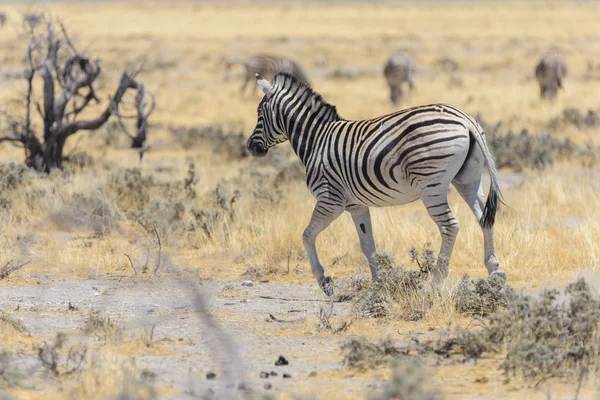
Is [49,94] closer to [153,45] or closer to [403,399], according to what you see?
[403,399]

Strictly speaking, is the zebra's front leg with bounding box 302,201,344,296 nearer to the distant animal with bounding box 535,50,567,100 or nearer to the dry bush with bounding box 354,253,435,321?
the dry bush with bounding box 354,253,435,321

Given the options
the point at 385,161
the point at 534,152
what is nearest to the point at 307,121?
the point at 385,161

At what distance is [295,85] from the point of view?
8969 mm

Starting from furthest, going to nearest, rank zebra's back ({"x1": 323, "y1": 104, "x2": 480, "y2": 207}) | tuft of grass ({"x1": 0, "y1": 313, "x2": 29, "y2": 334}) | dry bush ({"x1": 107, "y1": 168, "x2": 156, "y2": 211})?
1. dry bush ({"x1": 107, "y1": 168, "x2": 156, "y2": 211})
2. zebra's back ({"x1": 323, "y1": 104, "x2": 480, "y2": 207})
3. tuft of grass ({"x1": 0, "y1": 313, "x2": 29, "y2": 334})

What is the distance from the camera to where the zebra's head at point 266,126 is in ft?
29.6

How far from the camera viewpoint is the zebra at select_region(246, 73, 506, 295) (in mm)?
7699

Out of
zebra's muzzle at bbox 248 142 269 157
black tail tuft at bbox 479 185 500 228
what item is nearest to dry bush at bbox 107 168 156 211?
zebra's muzzle at bbox 248 142 269 157

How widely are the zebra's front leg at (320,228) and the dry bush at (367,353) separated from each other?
204 cm

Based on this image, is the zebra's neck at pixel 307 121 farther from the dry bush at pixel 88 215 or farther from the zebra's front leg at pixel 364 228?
the dry bush at pixel 88 215

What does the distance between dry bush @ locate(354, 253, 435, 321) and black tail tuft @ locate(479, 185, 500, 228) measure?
2.34ft

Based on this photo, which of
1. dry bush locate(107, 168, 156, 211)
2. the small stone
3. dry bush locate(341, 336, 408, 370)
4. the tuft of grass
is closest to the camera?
dry bush locate(341, 336, 408, 370)

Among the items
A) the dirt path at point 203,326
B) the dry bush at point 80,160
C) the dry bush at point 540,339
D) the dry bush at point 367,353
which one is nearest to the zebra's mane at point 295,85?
the dirt path at point 203,326

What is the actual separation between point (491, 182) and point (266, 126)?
2241 mm

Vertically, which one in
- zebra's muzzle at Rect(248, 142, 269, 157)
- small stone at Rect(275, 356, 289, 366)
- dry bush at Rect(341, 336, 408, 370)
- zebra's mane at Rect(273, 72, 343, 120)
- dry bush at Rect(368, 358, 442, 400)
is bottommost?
small stone at Rect(275, 356, 289, 366)
